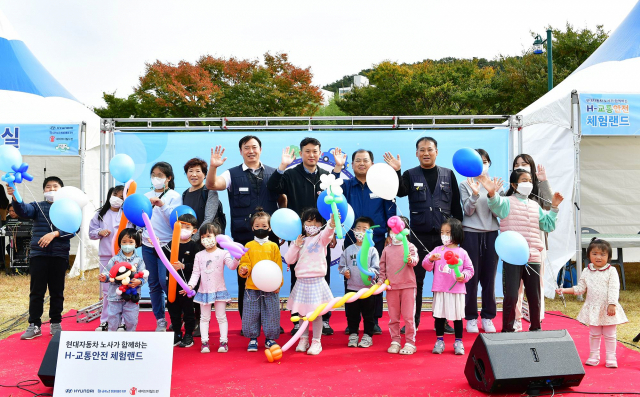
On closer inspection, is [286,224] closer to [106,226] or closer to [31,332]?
[106,226]

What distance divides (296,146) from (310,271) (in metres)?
2.10

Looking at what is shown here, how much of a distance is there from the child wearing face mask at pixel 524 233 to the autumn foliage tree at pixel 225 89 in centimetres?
1322

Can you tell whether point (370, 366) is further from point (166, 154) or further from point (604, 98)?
point (604, 98)

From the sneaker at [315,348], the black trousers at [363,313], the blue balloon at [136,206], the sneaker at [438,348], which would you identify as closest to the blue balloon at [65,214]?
the blue balloon at [136,206]

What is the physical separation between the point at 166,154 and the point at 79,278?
12.2 ft

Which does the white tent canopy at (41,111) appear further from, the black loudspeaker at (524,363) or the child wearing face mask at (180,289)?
the black loudspeaker at (524,363)

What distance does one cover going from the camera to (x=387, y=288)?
13.3 feet

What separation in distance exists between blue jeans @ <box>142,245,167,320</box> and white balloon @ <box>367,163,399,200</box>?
194cm

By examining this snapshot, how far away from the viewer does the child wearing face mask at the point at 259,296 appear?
421cm

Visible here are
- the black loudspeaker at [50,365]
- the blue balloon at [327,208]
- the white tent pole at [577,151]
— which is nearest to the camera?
the black loudspeaker at [50,365]

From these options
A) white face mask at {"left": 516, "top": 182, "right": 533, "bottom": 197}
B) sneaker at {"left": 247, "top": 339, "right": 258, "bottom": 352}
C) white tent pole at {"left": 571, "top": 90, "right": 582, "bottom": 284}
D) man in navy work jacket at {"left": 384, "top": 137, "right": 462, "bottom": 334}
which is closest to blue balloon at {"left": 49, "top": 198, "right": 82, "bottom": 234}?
sneaker at {"left": 247, "top": 339, "right": 258, "bottom": 352}

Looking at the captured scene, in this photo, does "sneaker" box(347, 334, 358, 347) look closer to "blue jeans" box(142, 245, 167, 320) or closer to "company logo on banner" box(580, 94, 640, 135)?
"blue jeans" box(142, 245, 167, 320)

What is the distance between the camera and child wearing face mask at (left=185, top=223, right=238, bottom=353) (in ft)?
13.9

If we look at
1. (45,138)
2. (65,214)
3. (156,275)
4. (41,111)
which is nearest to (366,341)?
(156,275)
